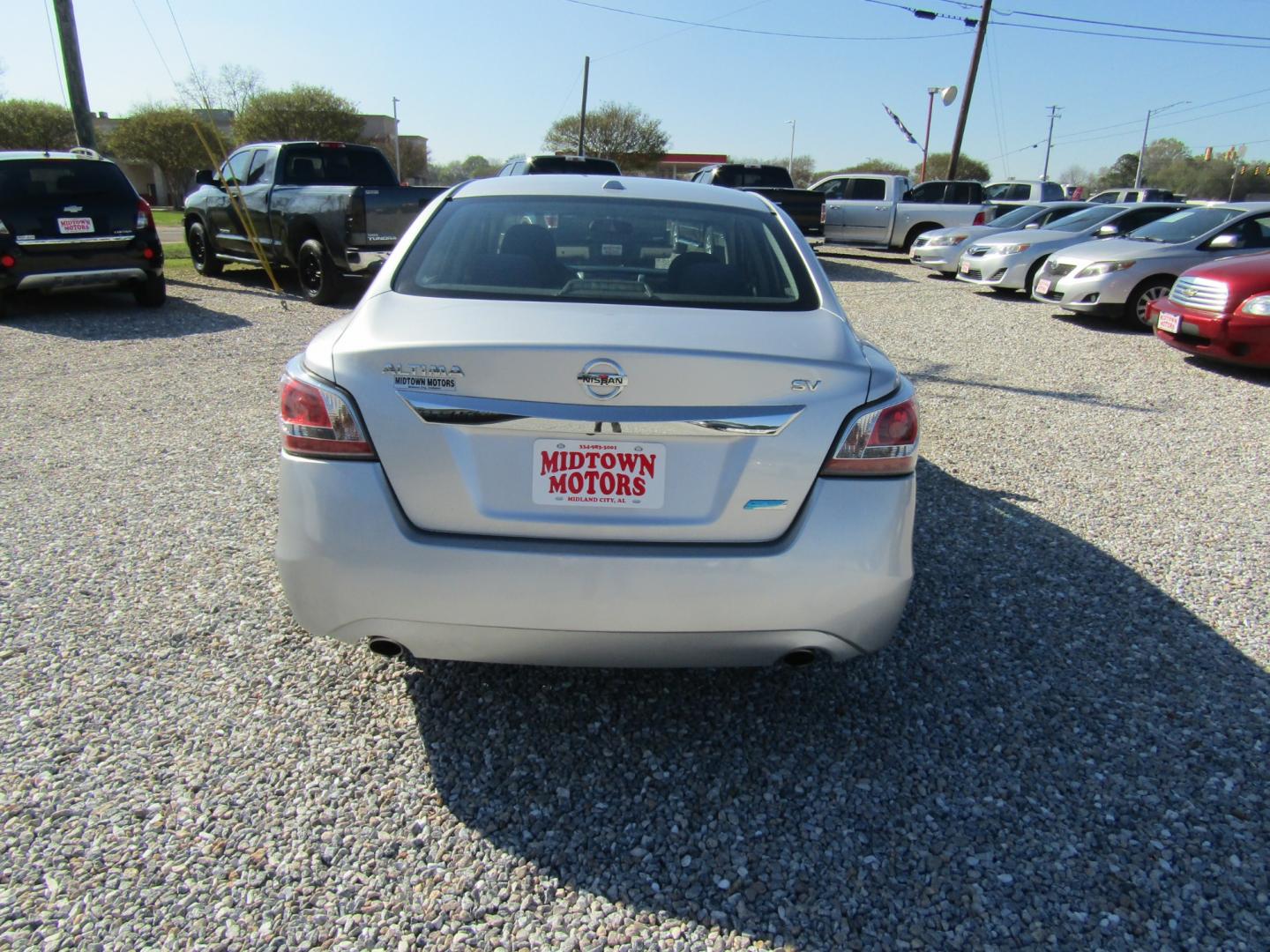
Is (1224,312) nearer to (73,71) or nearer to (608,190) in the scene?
(608,190)

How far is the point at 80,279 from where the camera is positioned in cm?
958

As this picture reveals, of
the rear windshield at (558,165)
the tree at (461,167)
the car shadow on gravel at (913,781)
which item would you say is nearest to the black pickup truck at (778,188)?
the rear windshield at (558,165)

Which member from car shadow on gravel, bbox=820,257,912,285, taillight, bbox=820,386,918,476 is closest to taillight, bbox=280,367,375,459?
taillight, bbox=820,386,918,476

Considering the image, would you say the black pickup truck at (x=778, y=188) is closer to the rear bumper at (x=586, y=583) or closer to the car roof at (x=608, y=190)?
the car roof at (x=608, y=190)

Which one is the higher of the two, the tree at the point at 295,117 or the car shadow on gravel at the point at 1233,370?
the tree at the point at 295,117

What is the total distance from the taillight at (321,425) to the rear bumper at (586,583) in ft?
0.12

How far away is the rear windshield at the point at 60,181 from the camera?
929 cm

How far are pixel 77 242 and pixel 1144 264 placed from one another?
12048 millimetres

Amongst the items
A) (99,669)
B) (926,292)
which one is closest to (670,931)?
(99,669)

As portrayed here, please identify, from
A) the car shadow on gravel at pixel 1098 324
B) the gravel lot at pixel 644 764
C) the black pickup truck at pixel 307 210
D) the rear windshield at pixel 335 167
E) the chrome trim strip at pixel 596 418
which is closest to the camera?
the gravel lot at pixel 644 764

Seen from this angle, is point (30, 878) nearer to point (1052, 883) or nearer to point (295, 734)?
Answer: point (295, 734)

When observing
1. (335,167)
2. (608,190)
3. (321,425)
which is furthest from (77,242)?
(321,425)

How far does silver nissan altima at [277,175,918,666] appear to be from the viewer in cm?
216

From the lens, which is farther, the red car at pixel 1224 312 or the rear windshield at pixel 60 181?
the rear windshield at pixel 60 181
